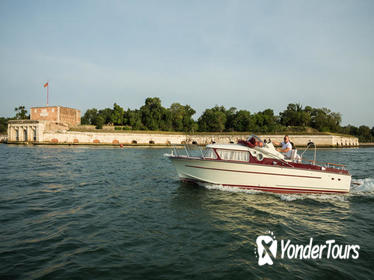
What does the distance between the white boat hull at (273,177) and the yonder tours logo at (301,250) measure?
504 cm

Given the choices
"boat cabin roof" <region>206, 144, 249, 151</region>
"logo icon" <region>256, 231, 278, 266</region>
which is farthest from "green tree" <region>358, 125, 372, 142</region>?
"logo icon" <region>256, 231, 278, 266</region>

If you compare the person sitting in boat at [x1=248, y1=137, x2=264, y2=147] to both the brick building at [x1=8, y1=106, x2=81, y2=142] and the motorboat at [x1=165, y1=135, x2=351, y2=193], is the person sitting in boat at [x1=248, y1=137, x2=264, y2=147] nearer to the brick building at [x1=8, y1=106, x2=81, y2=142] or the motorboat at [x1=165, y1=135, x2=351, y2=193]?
the motorboat at [x1=165, y1=135, x2=351, y2=193]

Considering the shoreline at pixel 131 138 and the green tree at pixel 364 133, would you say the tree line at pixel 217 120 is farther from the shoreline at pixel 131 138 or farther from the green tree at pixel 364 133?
the green tree at pixel 364 133

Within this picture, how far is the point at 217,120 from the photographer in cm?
8525

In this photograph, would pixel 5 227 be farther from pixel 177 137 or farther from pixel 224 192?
pixel 177 137

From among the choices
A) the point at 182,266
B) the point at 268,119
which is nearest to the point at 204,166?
the point at 182,266

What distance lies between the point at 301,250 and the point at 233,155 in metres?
6.11

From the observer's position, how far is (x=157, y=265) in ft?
15.1

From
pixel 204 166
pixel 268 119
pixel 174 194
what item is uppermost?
pixel 268 119

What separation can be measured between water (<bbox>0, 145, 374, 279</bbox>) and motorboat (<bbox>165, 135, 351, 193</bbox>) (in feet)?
1.73

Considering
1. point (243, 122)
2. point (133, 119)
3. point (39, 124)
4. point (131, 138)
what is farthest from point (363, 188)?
point (243, 122)

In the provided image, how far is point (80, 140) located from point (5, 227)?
5956cm

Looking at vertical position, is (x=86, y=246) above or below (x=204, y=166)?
below

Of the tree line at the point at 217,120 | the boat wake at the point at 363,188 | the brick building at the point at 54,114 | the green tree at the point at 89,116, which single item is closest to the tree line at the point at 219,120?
the tree line at the point at 217,120
